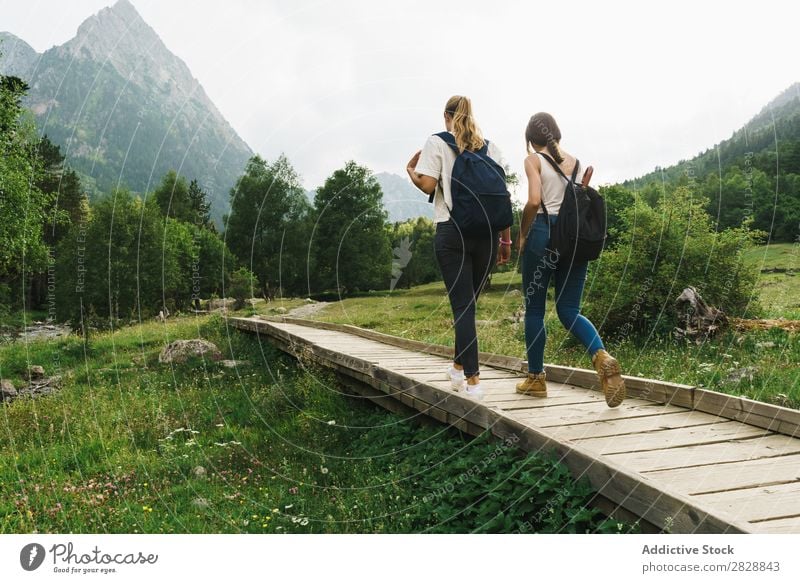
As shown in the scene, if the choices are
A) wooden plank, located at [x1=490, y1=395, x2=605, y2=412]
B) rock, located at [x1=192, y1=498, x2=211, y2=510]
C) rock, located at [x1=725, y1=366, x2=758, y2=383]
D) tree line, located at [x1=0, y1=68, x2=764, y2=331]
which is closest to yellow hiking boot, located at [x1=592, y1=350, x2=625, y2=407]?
wooden plank, located at [x1=490, y1=395, x2=605, y2=412]

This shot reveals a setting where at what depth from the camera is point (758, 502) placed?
3.15 meters

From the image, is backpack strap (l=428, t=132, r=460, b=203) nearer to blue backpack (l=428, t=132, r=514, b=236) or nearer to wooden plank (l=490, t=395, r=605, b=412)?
blue backpack (l=428, t=132, r=514, b=236)

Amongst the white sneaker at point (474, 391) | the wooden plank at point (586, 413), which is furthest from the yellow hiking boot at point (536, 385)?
the white sneaker at point (474, 391)

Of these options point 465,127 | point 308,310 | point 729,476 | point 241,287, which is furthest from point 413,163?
point 241,287

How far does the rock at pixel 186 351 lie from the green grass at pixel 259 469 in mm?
1585

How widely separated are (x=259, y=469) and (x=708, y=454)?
15.2 feet

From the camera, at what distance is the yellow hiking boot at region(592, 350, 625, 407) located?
4906 mm

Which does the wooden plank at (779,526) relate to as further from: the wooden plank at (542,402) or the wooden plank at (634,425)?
the wooden plank at (542,402)

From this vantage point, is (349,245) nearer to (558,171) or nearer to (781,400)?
(558,171)

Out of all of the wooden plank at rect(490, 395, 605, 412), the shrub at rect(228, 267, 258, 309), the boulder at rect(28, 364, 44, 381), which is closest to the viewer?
the wooden plank at rect(490, 395, 605, 412)

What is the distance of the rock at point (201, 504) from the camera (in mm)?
5742

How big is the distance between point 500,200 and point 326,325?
32.6ft

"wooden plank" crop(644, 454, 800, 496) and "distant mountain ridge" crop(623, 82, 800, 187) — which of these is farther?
"distant mountain ridge" crop(623, 82, 800, 187)

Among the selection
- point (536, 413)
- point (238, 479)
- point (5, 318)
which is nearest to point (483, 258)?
point (536, 413)
